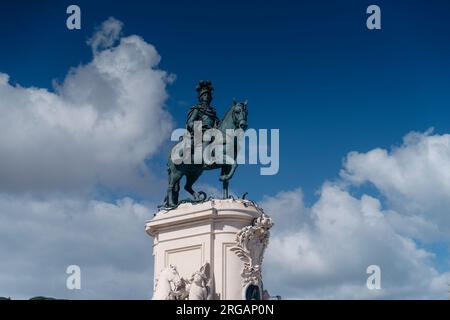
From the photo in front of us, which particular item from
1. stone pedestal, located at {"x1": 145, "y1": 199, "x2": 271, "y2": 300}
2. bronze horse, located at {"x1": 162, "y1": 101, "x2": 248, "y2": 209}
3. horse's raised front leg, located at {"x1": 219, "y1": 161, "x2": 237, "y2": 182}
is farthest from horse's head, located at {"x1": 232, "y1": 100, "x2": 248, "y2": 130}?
stone pedestal, located at {"x1": 145, "y1": 199, "x2": 271, "y2": 300}

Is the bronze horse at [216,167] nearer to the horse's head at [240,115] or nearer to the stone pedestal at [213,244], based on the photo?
the horse's head at [240,115]

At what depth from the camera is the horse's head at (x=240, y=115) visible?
3039 centimetres

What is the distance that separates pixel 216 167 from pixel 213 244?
11.1 ft

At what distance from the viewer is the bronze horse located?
30.5 meters

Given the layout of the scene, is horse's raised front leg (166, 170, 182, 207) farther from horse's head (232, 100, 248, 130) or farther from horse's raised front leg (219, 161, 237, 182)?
horse's head (232, 100, 248, 130)

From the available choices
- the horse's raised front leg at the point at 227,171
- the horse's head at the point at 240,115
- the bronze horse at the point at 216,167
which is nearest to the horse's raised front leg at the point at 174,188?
the bronze horse at the point at 216,167

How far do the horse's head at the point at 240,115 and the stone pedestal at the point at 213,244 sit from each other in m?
2.98
